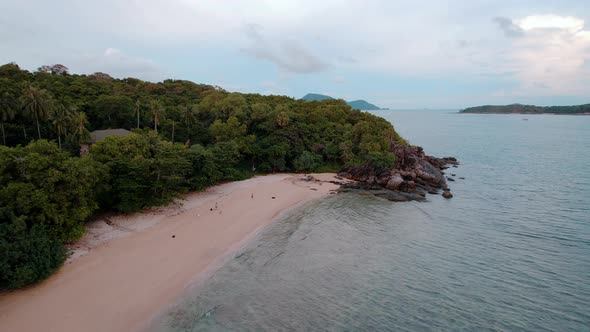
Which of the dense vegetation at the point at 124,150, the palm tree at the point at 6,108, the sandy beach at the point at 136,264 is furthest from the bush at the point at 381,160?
the palm tree at the point at 6,108

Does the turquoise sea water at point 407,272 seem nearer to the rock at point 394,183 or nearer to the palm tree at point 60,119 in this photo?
the rock at point 394,183

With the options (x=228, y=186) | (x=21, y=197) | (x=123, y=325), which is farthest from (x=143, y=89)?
(x=123, y=325)

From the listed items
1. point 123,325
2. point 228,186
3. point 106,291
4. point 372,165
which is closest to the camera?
point 123,325

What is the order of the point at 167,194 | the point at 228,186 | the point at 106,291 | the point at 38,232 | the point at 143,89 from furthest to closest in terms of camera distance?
the point at 143,89, the point at 228,186, the point at 167,194, the point at 38,232, the point at 106,291

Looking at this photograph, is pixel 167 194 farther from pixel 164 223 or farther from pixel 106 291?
pixel 106 291

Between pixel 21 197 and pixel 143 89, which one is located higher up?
pixel 143 89

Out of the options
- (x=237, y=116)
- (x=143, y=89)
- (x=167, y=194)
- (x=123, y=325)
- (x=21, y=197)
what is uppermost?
(x=143, y=89)
